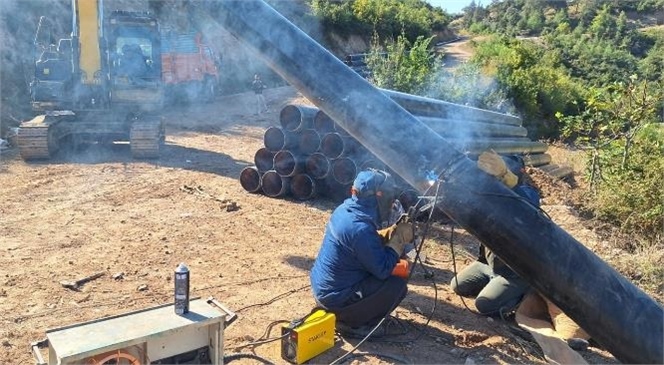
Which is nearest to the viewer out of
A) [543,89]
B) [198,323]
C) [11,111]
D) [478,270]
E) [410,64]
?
[198,323]

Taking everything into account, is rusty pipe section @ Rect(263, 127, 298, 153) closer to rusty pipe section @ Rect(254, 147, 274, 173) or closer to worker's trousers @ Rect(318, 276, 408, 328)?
rusty pipe section @ Rect(254, 147, 274, 173)

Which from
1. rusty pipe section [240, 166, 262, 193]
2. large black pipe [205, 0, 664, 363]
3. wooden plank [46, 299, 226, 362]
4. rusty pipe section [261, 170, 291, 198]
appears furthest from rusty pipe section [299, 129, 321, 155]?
wooden plank [46, 299, 226, 362]

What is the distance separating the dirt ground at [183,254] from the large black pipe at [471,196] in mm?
1256

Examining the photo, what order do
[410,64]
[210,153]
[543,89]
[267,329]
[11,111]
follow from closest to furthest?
[267,329]
[210,153]
[11,111]
[410,64]
[543,89]

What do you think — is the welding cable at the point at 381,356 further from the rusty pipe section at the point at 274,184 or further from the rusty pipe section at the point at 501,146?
the rusty pipe section at the point at 274,184

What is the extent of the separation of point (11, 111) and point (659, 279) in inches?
569

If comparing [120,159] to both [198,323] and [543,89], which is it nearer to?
[198,323]

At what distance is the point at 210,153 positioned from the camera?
12.4 m

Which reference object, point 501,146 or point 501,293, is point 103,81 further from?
point 501,293

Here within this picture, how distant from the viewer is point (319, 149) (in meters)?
8.52

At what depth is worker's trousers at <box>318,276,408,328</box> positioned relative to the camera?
4711mm

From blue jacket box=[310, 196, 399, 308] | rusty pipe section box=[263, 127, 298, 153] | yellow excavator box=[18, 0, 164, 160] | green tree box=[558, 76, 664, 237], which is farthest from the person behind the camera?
yellow excavator box=[18, 0, 164, 160]

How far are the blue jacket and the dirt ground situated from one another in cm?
47

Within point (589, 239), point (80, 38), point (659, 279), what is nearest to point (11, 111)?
point (80, 38)
